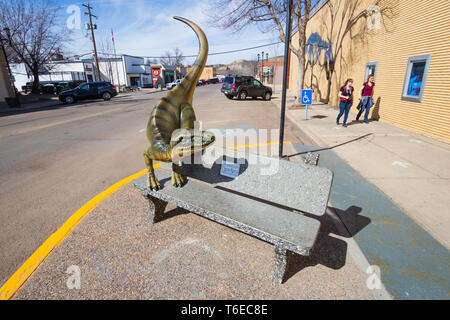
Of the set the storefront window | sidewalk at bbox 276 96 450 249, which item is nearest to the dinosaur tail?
sidewalk at bbox 276 96 450 249

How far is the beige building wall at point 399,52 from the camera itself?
6363mm

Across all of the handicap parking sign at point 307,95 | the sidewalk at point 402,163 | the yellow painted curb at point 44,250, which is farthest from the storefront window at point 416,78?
the yellow painted curb at point 44,250

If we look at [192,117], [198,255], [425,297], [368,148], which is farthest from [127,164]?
[368,148]

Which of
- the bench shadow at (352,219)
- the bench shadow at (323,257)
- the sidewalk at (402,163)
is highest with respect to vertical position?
the sidewalk at (402,163)

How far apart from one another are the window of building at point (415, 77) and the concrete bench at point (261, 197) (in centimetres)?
664

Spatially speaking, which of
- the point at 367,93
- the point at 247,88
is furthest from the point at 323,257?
the point at 247,88

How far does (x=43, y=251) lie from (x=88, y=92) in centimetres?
2250

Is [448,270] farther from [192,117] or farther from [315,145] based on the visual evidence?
[315,145]

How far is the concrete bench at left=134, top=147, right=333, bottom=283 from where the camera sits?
2.07 m

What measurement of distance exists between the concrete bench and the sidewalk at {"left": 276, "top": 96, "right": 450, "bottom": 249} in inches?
66.5

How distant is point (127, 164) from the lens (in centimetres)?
535

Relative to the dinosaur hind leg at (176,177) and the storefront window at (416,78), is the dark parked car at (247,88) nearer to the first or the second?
the storefront window at (416,78)

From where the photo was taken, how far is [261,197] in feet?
9.19

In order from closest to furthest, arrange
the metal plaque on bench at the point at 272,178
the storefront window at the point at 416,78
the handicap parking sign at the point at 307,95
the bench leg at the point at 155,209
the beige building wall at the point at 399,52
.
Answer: the metal plaque on bench at the point at 272,178 < the bench leg at the point at 155,209 < the beige building wall at the point at 399,52 < the storefront window at the point at 416,78 < the handicap parking sign at the point at 307,95
